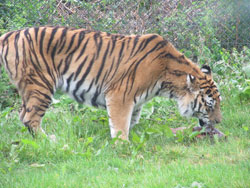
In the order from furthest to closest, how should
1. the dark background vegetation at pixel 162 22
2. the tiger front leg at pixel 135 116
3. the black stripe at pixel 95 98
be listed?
the dark background vegetation at pixel 162 22
the tiger front leg at pixel 135 116
the black stripe at pixel 95 98

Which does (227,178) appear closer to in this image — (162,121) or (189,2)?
(162,121)

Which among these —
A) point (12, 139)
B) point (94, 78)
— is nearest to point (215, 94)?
point (94, 78)

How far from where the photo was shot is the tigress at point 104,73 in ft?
18.9

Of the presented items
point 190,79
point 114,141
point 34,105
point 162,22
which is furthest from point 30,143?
point 162,22

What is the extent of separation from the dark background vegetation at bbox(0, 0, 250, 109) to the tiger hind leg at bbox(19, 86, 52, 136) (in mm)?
2326

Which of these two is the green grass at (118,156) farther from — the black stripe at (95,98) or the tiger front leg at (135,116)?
the black stripe at (95,98)

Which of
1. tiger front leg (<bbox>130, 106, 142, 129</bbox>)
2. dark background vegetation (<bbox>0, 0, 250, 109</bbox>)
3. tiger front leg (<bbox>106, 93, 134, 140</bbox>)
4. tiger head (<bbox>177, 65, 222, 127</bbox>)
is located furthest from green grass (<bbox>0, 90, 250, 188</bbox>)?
dark background vegetation (<bbox>0, 0, 250, 109</bbox>)

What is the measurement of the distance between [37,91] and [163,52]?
6.21 feet

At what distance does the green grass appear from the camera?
4441 mm

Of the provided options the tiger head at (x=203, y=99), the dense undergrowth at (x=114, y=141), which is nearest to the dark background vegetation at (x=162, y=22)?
the dense undergrowth at (x=114, y=141)

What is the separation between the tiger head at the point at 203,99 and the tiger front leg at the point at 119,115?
882mm

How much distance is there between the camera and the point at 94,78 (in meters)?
6.07

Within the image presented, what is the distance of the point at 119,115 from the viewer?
5.86 meters

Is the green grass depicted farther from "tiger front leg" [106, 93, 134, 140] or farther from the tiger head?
the tiger head
